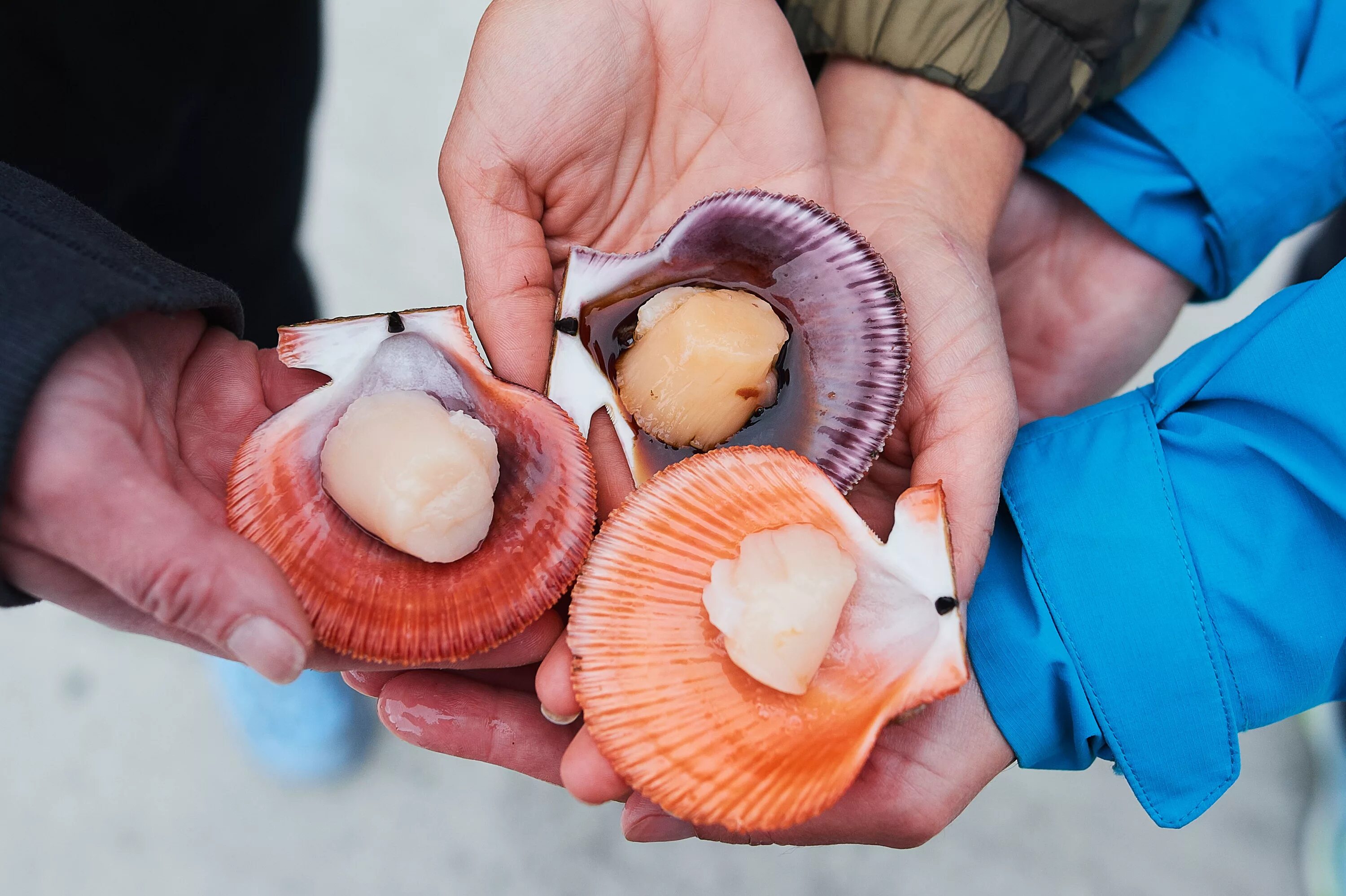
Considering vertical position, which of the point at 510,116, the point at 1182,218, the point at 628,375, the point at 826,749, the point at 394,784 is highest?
the point at 510,116

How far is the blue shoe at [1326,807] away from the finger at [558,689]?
174 cm

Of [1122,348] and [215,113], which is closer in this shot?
[215,113]

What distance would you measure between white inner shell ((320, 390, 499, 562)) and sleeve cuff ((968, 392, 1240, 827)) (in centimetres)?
63

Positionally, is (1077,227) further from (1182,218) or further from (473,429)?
(473,429)

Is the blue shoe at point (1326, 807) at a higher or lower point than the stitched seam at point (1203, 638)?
lower

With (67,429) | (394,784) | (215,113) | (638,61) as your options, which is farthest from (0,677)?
(638,61)

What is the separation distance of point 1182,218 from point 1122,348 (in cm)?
29

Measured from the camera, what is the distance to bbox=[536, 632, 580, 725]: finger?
3.33ft

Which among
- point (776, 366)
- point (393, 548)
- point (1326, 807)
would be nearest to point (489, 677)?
point (393, 548)

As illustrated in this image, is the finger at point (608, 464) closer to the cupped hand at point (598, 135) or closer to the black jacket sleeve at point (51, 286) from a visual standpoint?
the cupped hand at point (598, 135)

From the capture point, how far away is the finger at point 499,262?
1.19 metres

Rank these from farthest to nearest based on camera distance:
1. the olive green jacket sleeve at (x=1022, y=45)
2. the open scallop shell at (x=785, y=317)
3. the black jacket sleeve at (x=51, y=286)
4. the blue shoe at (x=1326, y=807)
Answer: the blue shoe at (x=1326, y=807) → the olive green jacket sleeve at (x=1022, y=45) → the open scallop shell at (x=785, y=317) → the black jacket sleeve at (x=51, y=286)

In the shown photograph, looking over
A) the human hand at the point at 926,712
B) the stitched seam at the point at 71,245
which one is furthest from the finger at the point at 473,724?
the stitched seam at the point at 71,245

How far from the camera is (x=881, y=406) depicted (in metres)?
1.18
